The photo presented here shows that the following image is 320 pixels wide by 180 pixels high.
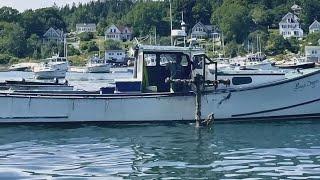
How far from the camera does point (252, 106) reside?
82.5ft

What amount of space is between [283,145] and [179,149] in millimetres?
3249

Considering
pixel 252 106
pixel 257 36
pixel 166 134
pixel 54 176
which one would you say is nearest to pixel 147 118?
pixel 166 134

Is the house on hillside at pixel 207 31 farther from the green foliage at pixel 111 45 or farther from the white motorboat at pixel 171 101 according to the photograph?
the white motorboat at pixel 171 101

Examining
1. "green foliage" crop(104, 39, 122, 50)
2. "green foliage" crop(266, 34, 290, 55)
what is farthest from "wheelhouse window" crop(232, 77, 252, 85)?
"green foliage" crop(104, 39, 122, 50)

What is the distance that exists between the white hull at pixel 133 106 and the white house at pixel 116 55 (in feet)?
328

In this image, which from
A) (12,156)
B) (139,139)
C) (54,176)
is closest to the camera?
(54,176)

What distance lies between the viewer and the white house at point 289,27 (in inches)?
6125

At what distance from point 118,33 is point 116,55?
1245 inches

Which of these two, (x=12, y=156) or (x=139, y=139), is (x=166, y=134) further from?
(x=12, y=156)

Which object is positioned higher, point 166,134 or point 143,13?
point 143,13

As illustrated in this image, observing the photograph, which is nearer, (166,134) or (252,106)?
(166,134)

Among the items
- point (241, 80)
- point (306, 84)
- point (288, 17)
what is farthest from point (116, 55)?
point (306, 84)

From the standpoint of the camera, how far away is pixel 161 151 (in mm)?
18984

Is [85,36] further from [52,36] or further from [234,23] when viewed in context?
[234,23]
